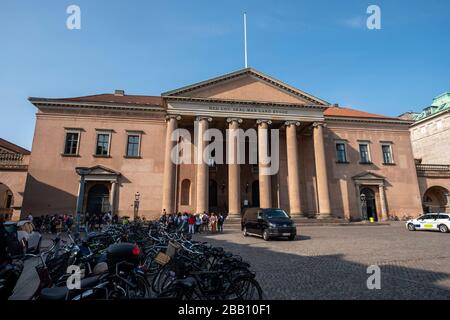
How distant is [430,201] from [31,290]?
47.1 m

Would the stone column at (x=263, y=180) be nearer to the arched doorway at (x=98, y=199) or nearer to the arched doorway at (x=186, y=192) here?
the arched doorway at (x=186, y=192)

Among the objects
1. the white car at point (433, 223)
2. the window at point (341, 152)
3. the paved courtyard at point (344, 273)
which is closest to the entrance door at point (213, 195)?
the window at point (341, 152)

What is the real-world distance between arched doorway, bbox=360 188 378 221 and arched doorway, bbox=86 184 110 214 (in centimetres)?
3023

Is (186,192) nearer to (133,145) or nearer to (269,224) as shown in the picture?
(133,145)

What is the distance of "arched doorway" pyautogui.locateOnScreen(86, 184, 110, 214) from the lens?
88.5ft

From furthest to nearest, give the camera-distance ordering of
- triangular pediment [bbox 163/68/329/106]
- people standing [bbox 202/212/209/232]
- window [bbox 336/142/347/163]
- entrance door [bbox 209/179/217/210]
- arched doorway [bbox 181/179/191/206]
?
1. window [bbox 336/142/347/163]
2. entrance door [bbox 209/179/217/210]
3. arched doorway [bbox 181/179/191/206]
4. triangular pediment [bbox 163/68/329/106]
5. people standing [bbox 202/212/209/232]

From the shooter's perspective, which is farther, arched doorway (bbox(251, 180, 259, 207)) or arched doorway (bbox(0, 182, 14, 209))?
arched doorway (bbox(0, 182, 14, 209))

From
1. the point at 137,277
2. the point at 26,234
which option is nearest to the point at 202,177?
the point at 26,234

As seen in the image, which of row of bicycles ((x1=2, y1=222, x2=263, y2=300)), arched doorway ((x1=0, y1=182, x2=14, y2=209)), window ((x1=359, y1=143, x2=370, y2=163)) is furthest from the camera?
arched doorway ((x1=0, y1=182, x2=14, y2=209))

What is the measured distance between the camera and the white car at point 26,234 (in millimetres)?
9211

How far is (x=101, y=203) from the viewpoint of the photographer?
27.2m

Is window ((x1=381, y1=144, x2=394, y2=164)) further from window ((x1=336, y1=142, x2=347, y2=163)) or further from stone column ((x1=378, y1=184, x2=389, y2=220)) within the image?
window ((x1=336, y1=142, x2=347, y2=163))

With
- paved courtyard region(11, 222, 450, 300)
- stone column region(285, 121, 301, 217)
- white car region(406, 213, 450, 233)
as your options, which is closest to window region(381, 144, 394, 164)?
white car region(406, 213, 450, 233)
